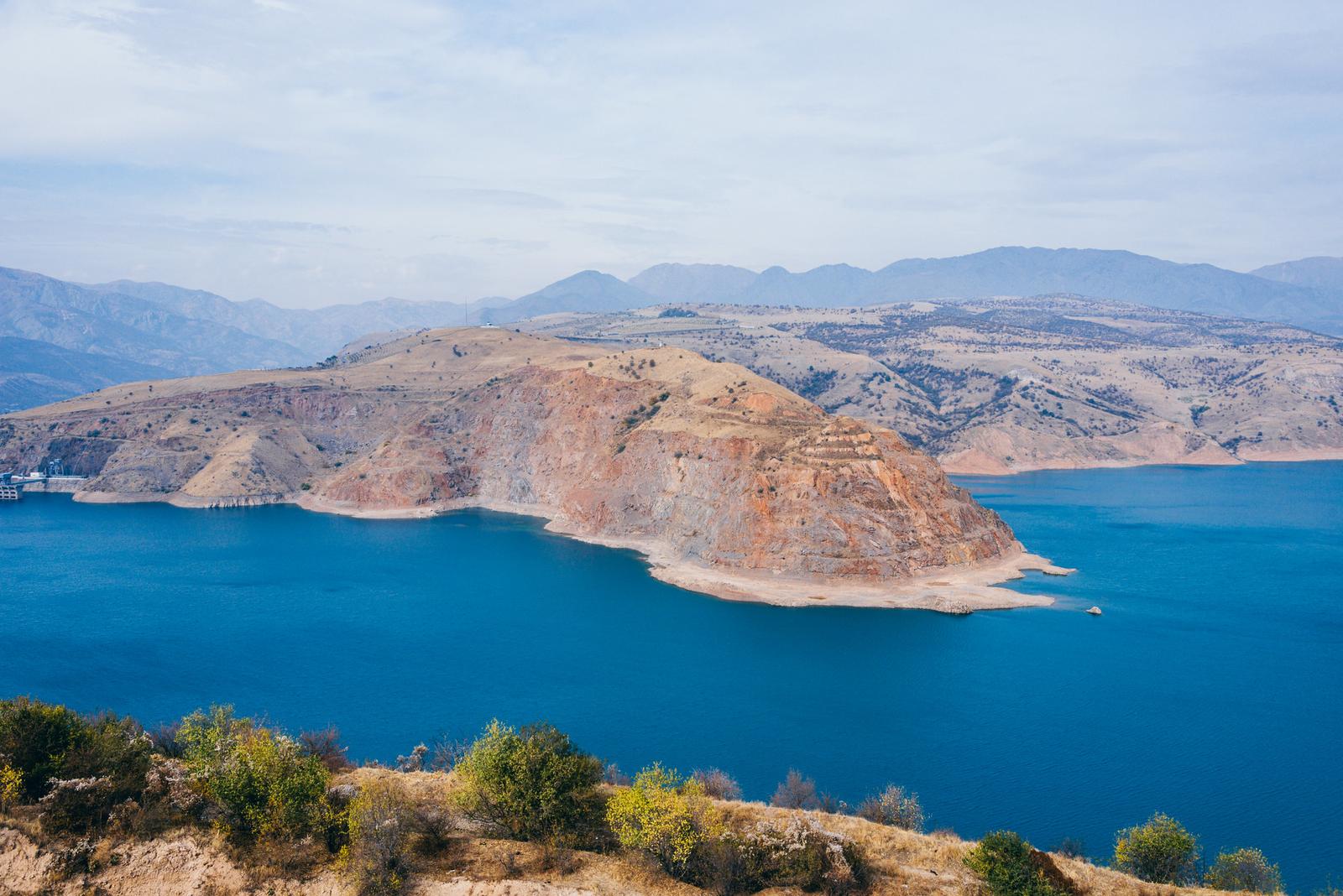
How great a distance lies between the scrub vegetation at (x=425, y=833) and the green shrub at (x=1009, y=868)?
0.21 feet

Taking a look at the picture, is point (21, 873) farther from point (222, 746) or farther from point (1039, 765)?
point (1039, 765)

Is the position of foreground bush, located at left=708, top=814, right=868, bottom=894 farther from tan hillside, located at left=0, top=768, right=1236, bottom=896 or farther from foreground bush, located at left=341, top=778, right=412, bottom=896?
foreground bush, located at left=341, top=778, right=412, bottom=896

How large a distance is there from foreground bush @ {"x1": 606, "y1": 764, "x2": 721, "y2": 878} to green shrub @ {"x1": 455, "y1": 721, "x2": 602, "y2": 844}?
151 centimetres

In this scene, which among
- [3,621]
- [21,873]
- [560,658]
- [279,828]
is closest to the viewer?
[21,873]

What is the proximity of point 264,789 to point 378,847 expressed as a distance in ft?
19.4

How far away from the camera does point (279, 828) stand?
31531 mm

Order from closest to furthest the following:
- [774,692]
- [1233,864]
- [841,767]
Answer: [1233,864] < [841,767] < [774,692]

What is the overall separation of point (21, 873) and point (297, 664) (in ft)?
149

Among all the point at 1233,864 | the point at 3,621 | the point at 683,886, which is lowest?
the point at 3,621

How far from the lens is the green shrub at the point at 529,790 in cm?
3297

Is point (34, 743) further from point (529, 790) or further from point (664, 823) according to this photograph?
point (664, 823)

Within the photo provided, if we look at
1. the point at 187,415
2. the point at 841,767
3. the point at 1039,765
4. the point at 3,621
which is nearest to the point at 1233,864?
the point at 1039,765

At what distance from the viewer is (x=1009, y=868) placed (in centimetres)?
2952

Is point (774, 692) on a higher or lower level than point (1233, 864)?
lower
